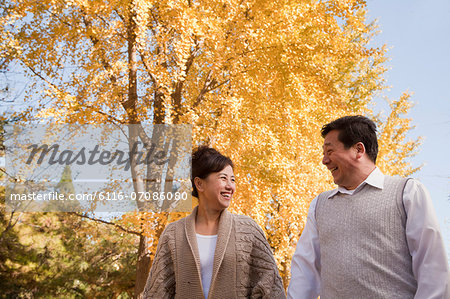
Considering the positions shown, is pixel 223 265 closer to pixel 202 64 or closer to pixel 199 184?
→ pixel 199 184

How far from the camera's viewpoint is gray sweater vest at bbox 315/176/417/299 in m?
2.12

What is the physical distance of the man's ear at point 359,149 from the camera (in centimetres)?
248

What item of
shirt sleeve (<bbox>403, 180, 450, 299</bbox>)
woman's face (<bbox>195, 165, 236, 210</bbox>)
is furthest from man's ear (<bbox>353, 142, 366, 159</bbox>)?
woman's face (<bbox>195, 165, 236, 210</bbox>)

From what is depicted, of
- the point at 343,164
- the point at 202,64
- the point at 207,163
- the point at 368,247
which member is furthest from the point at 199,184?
the point at 202,64

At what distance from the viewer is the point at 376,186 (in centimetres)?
234

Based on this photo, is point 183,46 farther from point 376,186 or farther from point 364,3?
point 376,186

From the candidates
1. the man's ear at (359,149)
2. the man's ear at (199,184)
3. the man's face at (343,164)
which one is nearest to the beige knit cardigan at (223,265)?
the man's ear at (199,184)

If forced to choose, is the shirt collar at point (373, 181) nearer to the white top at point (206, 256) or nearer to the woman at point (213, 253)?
the woman at point (213, 253)

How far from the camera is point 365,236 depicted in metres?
2.25

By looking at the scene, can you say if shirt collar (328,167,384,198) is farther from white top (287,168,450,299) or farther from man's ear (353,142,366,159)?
man's ear (353,142,366,159)

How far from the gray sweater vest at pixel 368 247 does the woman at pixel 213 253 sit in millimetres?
565

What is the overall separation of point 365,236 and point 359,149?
57 centimetres

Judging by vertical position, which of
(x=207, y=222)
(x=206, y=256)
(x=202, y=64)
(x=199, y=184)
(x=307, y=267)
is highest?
(x=202, y=64)

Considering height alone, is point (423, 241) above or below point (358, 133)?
below
